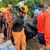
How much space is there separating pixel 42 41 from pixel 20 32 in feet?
5.69

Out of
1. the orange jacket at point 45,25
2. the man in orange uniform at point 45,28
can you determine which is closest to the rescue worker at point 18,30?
the man in orange uniform at point 45,28

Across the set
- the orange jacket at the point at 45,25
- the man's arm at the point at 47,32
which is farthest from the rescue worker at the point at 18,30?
the man's arm at the point at 47,32

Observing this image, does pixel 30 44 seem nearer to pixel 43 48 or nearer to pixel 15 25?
pixel 15 25

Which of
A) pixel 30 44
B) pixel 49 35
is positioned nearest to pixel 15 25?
pixel 30 44

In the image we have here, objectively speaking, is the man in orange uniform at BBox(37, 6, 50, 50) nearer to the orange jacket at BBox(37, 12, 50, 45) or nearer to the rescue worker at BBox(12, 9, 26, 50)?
the orange jacket at BBox(37, 12, 50, 45)

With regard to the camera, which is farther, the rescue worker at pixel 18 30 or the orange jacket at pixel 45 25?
the rescue worker at pixel 18 30

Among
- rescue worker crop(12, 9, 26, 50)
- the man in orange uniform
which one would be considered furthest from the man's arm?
rescue worker crop(12, 9, 26, 50)

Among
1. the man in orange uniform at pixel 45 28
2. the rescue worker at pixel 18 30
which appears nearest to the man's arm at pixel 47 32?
the man in orange uniform at pixel 45 28

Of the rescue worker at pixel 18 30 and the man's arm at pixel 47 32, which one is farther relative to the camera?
the rescue worker at pixel 18 30

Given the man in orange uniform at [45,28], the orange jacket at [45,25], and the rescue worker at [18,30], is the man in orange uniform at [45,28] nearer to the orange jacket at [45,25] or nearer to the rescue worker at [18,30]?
the orange jacket at [45,25]

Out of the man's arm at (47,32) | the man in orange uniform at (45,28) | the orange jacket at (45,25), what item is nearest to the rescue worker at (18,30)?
the man in orange uniform at (45,28)

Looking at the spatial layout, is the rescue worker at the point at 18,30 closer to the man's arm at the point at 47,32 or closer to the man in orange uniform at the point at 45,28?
the man in orange uniform at the point at 45,28

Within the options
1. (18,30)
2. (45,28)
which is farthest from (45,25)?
(18,30)

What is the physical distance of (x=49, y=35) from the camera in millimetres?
4379
